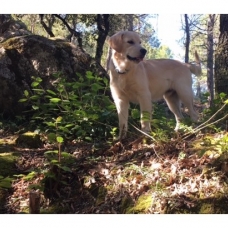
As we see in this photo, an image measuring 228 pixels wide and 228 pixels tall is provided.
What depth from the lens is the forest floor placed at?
2.41 m

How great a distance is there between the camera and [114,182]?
297 cm

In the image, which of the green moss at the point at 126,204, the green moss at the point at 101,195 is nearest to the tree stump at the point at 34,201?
the green moss at the point at 101,195

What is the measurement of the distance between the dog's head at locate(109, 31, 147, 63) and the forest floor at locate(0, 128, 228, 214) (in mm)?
965

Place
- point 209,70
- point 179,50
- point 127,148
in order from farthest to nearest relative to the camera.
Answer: point 179,50 → point 209,70 → point 127,148

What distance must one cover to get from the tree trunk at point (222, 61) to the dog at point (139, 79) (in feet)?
1.82

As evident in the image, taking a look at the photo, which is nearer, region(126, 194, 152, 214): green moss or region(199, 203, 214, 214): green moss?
region(199, 203, 214, 214): green moss

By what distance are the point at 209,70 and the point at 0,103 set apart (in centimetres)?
A: 459

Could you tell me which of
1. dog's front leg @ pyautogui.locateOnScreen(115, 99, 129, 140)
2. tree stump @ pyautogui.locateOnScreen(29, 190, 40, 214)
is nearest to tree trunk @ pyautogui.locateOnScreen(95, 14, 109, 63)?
dog's front leg @ pyautogui.locateOnScreen(115, 99, 129, 140)

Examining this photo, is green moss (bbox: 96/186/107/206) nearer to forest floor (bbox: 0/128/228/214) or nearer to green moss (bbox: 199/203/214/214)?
forest floor (bbox: 0/128/228/214)

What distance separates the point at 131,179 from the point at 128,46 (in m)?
1.69

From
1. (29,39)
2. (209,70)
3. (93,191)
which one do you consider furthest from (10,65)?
(209,70)

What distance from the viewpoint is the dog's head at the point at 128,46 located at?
155 inches

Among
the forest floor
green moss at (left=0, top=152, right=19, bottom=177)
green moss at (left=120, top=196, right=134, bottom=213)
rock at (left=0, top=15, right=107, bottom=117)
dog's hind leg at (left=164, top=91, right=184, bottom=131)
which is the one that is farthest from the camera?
rock at (left=0, top=15, right=107, bottom=117)

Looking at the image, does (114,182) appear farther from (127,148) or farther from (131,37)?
(131,37)
